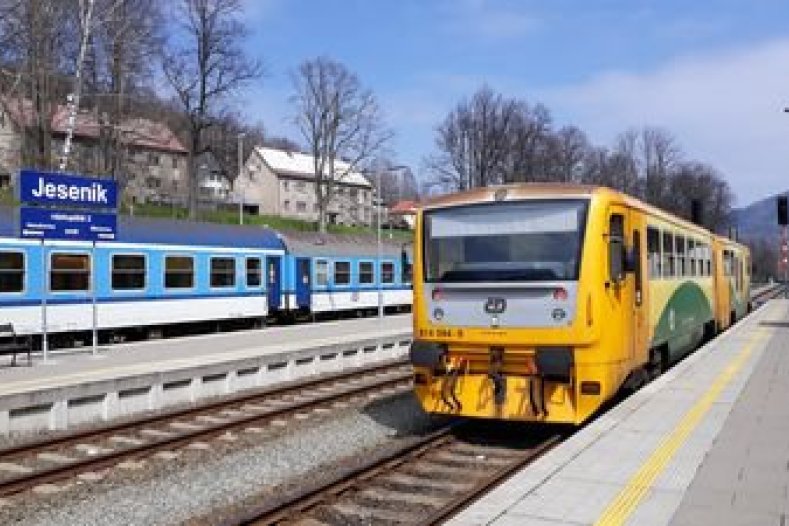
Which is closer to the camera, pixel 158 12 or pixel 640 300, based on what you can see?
pixel 640 300

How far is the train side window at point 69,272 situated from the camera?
20.0 meters

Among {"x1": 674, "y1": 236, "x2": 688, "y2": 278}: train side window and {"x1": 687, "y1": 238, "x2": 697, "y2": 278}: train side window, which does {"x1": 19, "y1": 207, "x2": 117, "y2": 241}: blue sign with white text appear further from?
{"x1": 687, "y1": 238, "x2": 697, "y2": 278}: train side window

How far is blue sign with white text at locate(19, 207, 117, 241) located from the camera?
16891 mm

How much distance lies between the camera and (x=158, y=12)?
39.2m

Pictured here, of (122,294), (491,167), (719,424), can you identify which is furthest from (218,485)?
(491,167)

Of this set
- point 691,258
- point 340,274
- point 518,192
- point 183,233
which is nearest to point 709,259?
point 691,258

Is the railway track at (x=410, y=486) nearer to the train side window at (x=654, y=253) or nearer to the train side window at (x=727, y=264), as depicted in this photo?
the train side window at (x=654, y=253)

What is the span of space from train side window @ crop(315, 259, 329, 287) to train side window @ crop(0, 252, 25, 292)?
44.9 ft

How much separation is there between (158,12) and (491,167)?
46569 mm

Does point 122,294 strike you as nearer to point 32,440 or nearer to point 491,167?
point 32,440

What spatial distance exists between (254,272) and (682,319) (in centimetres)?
1522

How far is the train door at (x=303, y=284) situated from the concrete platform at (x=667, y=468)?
19191 millimetres

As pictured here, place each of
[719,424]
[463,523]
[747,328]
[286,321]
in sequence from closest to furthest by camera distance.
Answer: [463,523], [719,424], [747,328], [286,321]

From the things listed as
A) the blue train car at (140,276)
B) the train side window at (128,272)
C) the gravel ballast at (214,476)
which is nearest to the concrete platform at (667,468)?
the gravel ballast at (214,476)
